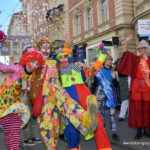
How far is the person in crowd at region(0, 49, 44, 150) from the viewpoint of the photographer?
10.6 feet

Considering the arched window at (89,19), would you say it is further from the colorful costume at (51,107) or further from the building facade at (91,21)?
the colorful costume at (51,107)

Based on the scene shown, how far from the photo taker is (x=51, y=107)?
11.2 feet

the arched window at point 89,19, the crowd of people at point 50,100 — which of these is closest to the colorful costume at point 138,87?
the crowd of people at point 50,100

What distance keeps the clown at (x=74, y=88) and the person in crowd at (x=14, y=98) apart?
1.32 feet

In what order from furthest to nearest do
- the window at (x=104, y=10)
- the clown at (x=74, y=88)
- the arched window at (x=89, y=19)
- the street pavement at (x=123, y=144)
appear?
the arched window at (x=89, y=19) < the window at (x=104, y=10) < the street pavement at (x=123, y=144) < the clown at (x=74, y=88)

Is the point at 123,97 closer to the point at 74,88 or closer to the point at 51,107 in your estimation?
the point at 74,88

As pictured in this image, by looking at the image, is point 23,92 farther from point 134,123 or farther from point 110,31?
point 110,31

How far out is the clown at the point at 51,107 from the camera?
3295 millimetres

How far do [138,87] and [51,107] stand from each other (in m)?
2.07

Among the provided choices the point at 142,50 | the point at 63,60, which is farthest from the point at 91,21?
the point at 63,60

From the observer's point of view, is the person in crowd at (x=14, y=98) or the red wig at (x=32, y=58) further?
the red wig at (x=32, y=58)

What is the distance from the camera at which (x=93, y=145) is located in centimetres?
481

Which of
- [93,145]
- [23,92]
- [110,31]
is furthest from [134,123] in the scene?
[110,31]

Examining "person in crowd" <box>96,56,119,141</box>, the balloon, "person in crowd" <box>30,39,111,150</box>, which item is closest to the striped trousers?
"person in crowd" <box>30,39,111,150</box>
